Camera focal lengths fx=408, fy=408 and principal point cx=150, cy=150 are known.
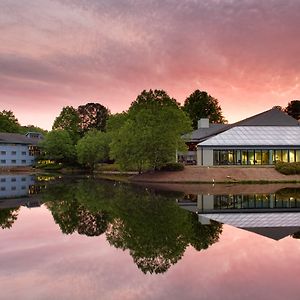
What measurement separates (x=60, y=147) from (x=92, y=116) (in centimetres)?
3349

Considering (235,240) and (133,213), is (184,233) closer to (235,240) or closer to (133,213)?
(235,240)

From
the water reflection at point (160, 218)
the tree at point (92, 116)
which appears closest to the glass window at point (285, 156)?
the water reflection at point (160, 218)

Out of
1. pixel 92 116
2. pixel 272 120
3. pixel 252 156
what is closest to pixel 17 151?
pixel 92 116

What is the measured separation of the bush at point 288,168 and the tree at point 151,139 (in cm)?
1379

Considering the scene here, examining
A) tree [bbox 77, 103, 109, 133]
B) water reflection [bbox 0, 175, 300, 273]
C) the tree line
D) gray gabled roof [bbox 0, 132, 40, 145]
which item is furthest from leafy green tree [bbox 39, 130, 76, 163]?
water reflection [bbox 0, 175, 300, 273]

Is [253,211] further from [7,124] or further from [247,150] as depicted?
[7,124]

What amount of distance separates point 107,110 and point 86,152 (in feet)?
155

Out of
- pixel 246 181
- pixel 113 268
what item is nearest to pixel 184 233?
pixel 113 268

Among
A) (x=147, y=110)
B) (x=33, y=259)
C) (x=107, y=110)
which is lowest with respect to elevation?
(x=33, y=259)

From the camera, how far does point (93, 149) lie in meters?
81.8

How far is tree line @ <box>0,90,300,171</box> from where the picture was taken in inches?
2260

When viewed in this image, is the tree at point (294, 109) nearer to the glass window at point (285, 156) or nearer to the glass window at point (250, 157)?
the glass window at point (285, 156)

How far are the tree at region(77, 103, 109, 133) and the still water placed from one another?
95.5 m

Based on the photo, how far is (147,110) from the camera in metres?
61.4
